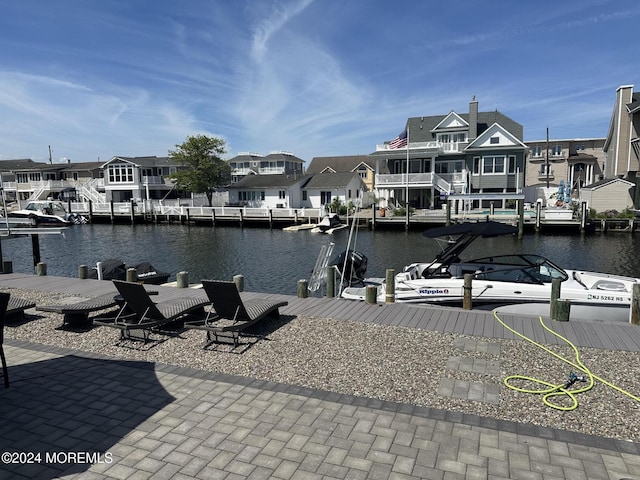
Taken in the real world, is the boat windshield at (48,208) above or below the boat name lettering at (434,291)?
above

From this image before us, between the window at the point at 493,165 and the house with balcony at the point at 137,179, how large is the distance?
41762mm

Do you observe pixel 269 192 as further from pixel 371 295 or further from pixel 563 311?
pixel 563 311

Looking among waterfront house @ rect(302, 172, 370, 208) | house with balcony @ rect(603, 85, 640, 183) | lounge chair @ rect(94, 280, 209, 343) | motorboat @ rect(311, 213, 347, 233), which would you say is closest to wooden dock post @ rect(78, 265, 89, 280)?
lounge chair @ rect(94, 280, 209, 343)

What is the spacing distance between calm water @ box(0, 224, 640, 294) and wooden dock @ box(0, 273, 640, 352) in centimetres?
807

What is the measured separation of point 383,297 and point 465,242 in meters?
2.78

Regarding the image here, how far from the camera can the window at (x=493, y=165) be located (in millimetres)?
46156

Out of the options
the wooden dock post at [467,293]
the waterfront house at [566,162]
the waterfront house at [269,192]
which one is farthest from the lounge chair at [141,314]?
the waterfront house at [566,162]

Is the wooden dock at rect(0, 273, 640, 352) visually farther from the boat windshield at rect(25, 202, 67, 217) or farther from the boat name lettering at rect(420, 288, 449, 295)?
the boat windshield at rect(25, 202, 67, 217)

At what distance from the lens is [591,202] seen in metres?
39.9

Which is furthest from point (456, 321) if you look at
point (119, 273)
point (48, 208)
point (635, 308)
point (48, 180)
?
point (48, 180)

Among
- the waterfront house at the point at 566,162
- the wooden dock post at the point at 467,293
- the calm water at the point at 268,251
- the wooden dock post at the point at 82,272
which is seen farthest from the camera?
the waterfront house at the point at 566,162

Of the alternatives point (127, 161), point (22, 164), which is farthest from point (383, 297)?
point (22, 164)

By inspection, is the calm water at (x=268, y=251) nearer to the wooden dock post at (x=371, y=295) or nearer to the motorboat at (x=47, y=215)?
the motorboat at (x=47, y=215)

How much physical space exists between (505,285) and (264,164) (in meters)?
67.4
